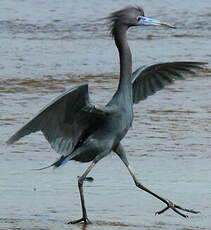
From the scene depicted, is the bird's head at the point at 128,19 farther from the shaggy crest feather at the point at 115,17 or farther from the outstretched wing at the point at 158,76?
the outstretched wing at the point at 158,76

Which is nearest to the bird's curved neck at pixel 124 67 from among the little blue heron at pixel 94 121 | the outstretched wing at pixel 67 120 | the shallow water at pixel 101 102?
the little blue heron at pixel 94 121

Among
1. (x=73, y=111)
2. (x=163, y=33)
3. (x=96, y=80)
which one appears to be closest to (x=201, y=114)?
(x=96, y=80)

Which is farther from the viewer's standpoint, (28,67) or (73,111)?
(28,67)

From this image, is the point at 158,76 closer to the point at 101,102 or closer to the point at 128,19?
the point at 128,19

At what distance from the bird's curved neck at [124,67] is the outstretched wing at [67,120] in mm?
209

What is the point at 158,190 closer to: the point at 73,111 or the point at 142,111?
the point at 73,111

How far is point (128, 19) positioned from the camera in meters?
8.29

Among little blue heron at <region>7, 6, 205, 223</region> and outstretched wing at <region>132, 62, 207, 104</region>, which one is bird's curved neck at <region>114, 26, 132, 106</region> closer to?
little blue heron at <region>7, 6, 205, 223</region>

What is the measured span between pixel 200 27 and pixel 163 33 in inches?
26.4

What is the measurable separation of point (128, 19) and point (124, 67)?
455 mm

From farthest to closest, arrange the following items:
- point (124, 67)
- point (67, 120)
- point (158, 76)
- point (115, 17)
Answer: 1. point (158, 76)
2. point (115, 17)
3. point (124, 67)
4. point (67, 120)

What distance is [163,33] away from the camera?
1802cm

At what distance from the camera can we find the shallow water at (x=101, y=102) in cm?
796

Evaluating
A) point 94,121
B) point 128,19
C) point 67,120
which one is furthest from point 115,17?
point 67,120
